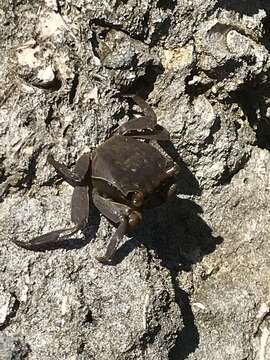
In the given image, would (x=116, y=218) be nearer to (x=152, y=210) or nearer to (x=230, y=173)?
(x=152, y=210)

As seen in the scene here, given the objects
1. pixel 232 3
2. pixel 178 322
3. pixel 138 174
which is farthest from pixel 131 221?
pixel 232 3

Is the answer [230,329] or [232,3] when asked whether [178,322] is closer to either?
[230,329]

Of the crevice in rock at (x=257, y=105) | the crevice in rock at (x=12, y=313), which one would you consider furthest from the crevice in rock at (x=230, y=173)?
the crevice in rock at (x=12, y=313)

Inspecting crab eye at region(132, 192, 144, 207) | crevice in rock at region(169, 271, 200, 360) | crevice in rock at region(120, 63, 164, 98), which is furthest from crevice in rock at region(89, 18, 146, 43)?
crevice in rock at region(169, 271, 200, 360)

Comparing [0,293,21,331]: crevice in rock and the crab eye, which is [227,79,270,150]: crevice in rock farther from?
[0,293,21,331]: crevice in rock

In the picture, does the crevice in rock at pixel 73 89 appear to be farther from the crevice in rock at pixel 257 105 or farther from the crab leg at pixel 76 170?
the crevice in rock at pixel 257 105

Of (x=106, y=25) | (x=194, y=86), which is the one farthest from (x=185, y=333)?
(x=106, y=25)

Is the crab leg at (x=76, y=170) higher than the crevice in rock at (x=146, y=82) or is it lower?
lower
